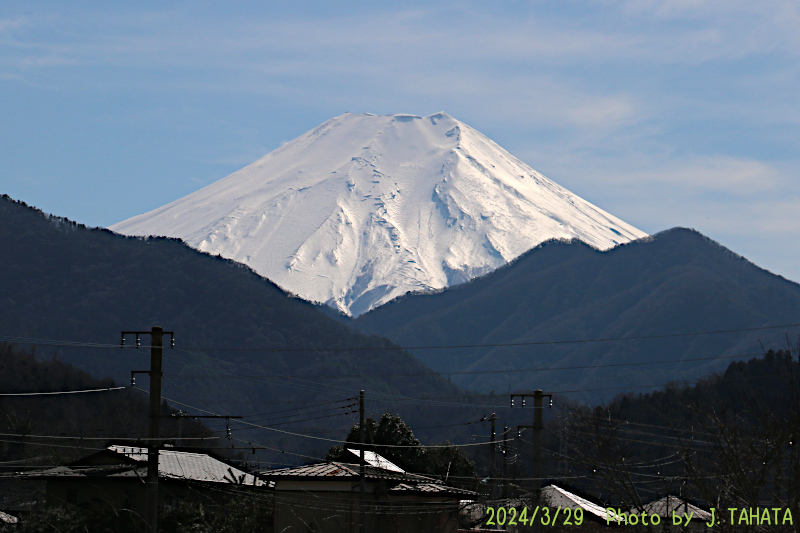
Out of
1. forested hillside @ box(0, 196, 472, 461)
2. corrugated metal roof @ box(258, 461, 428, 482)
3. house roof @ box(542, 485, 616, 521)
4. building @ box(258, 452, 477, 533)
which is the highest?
forested hillside @ box(0, 196, 472, 461)

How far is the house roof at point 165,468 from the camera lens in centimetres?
3522

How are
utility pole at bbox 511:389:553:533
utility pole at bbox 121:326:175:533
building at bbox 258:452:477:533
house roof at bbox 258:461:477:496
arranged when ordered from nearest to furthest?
utility pole at bbox 121:326:175:533
utility pole at bbox 511:389:553:533
building at bbox 258:452:477:533
house roof at bbox 258:461:477:496

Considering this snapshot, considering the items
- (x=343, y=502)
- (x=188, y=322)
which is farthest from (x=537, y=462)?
(x=188, y=322)

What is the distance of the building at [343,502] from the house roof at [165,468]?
2.45m

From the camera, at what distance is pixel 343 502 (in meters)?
31.9

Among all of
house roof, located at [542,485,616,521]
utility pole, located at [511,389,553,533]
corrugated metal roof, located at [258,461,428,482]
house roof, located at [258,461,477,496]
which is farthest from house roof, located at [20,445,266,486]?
Result: house roof, located at [542,485,616,521]

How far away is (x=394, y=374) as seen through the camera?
149250mm

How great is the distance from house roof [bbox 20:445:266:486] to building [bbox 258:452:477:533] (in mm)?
2448

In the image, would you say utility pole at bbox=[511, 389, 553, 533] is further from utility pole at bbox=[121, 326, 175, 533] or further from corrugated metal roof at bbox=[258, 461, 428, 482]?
utility pole at bbox=[121, 326, 175, 533]

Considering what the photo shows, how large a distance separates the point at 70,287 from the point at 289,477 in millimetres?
129200

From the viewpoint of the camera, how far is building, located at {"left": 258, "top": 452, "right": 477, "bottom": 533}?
31938mm

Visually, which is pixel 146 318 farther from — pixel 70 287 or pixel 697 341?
pixel 697 341

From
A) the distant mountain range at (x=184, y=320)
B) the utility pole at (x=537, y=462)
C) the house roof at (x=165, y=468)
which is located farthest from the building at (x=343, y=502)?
the distant mountain range at (x=184, y=320)

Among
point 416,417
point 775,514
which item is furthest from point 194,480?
point 416,417
